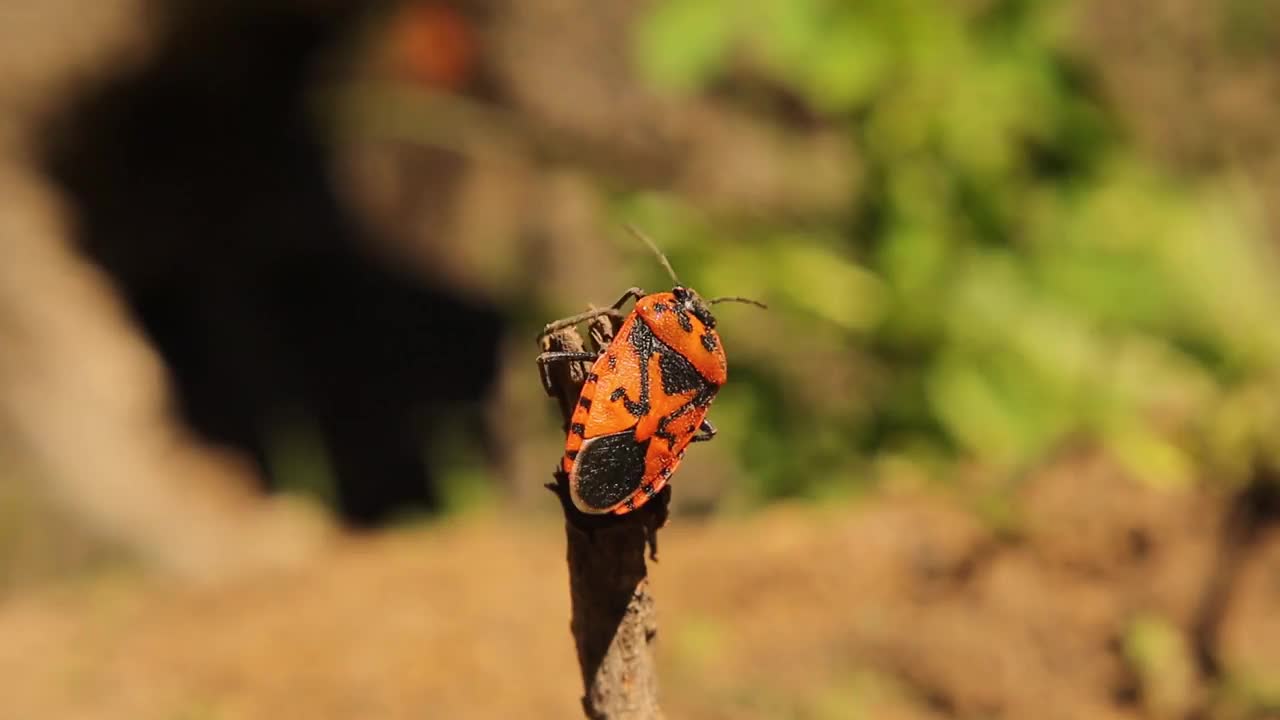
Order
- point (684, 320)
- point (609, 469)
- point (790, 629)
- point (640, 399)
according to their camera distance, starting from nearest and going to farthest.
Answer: point (609, 469)
point (640, 399)
point (684, 320)
point (790, 629)

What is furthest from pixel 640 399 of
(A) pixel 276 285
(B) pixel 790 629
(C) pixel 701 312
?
(A) pixel 276 285

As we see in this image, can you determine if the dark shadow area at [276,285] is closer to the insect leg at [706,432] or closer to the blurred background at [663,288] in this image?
the blurred background at [663,288]

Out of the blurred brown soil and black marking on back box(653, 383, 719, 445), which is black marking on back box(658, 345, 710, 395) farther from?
the blurred brown soil

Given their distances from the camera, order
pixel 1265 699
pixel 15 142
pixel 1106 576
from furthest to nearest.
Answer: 1. pixel 15 142
2. pixel 1106 576
3. pixel 1265 699

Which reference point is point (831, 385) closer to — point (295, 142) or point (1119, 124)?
point (1119, 124)

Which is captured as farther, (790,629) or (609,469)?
(790,629)

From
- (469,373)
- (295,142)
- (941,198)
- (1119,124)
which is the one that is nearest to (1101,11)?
(1119,124)

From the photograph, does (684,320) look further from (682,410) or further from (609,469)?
(609,469)
